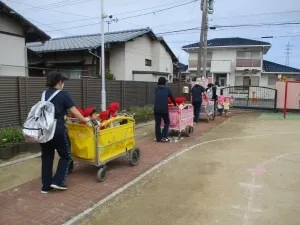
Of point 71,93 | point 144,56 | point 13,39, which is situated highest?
point 144,56

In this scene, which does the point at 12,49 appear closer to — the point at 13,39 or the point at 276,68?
the point at 13,39

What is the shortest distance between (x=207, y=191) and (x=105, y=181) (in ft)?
6.08

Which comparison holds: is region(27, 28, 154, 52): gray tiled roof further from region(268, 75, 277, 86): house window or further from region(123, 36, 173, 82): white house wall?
region(268, 75, 277, 86): house window

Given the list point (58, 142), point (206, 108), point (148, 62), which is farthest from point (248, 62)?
point (58, 142)

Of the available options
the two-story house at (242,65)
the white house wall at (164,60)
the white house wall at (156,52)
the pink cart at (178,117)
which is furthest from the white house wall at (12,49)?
the two-story house at (242,65)

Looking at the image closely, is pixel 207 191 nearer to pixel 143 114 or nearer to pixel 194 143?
pixel 194 143

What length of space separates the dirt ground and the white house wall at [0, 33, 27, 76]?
8358 mm

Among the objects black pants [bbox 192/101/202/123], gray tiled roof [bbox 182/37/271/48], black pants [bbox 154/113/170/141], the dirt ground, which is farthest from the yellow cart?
gray tiled roof [bbox 182/37/271/48]

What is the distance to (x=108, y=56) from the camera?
73.4ft

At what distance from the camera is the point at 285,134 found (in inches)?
427

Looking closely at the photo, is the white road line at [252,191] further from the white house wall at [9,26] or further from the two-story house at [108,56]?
the two-story house at [108,56]

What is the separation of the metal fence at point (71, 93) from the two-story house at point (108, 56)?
5.82m

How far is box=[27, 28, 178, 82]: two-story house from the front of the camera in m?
20.8

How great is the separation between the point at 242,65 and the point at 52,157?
34018 millimetres
